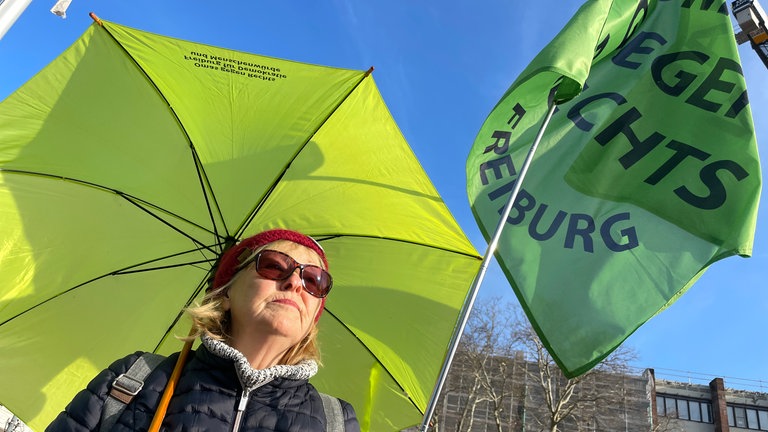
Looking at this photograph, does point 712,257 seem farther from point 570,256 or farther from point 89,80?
point 89,80

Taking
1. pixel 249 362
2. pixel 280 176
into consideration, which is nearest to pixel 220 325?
pixel 249 362

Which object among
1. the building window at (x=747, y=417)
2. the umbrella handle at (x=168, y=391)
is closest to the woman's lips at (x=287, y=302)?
the umbrella handle at (x=168, y=391)

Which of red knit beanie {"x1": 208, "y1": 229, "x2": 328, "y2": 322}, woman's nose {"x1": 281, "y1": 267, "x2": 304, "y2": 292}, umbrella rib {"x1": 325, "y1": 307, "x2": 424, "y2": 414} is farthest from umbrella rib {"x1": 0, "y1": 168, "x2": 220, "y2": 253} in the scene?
woman's nose {"x1": 281, "y1": 267, "x2": 304, "y2": 292}

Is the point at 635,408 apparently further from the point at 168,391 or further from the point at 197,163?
the point at 168,391

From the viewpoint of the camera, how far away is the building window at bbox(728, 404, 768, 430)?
3416 centimetres

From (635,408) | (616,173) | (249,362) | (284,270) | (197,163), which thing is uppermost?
(635,408)

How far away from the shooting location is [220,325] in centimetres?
209

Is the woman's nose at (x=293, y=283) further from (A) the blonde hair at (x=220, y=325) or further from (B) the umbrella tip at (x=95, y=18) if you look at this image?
(B) the umbrella tip at (x=95, y=18)

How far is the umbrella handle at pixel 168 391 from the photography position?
171cm

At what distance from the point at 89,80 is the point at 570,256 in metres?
3.09

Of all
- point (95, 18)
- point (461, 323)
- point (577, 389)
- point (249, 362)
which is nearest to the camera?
point (249, 362)

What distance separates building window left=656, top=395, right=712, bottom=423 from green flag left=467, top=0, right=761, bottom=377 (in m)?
37.8

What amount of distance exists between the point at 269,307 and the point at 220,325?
227 mm

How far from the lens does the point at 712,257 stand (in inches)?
121
